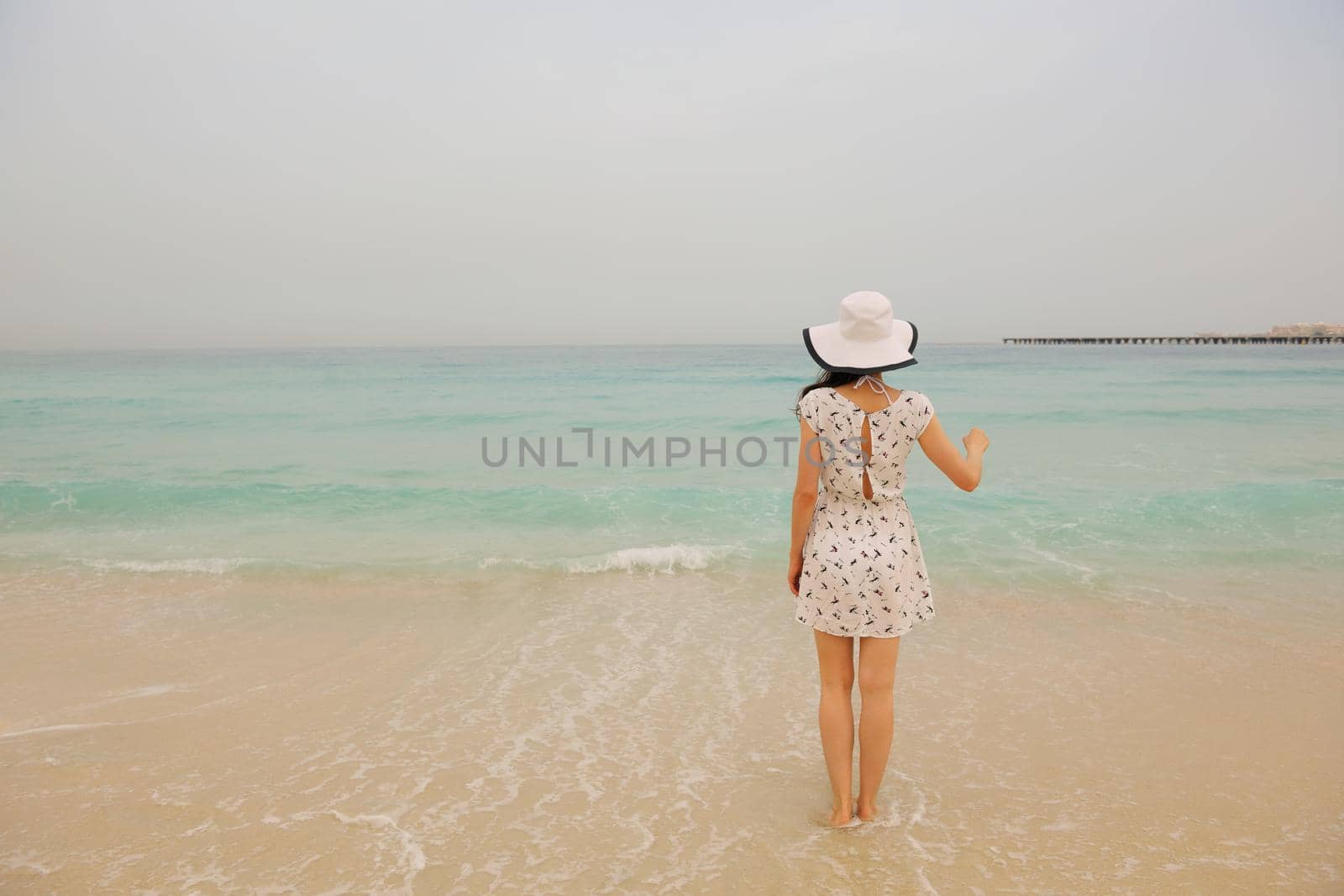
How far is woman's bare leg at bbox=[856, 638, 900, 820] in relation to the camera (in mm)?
2996

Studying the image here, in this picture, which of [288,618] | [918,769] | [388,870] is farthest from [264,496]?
[918,769]

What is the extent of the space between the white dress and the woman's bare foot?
0.74 meters

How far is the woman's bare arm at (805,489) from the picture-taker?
2.94 metres

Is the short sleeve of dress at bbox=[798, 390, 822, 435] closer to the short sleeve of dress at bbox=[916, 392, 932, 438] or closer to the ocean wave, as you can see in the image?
the short sleeve of dress at bbox=[916, 392, 932, 438]

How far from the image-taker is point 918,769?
3.60m

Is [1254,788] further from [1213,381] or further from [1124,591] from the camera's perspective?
[1213,381]

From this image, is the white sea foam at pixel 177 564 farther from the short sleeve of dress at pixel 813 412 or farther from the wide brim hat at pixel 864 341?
the wide brim hat at pixel 864 341

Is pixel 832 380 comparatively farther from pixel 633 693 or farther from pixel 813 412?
pixel 633 693

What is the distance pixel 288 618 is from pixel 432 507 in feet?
14.2

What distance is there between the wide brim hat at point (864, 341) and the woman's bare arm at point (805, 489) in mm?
273

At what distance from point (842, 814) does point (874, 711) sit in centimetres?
46

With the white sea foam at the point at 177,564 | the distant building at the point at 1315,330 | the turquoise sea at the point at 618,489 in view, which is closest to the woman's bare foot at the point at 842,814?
the turquoise sea at the point at 618,489

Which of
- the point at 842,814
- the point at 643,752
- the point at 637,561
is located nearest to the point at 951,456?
the point at 842,814

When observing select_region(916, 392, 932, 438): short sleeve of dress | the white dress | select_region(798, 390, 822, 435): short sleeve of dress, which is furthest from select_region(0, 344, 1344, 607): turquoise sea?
select_region(798, 390, 822, 435): short sleeve of dress
